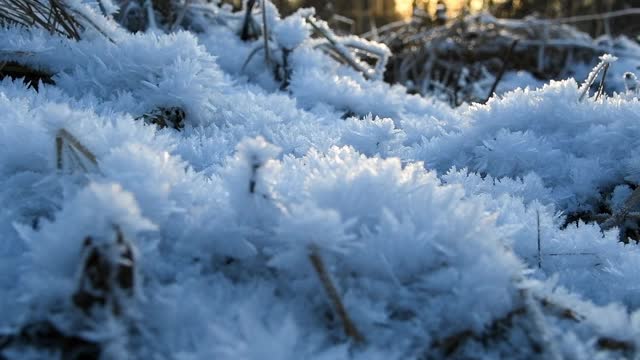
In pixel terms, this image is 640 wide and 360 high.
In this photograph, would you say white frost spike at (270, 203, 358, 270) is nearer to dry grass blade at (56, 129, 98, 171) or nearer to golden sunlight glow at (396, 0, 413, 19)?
dry grass blade at (56, 129, 98, 171)

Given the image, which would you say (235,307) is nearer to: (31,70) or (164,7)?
(31,70)

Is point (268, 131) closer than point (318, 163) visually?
No

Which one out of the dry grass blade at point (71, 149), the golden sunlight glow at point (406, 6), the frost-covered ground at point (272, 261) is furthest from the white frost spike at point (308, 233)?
the golden sunlight glow at point (406, 6)

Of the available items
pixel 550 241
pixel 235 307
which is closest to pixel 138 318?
pixel 235 307

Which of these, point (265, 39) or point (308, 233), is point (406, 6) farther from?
point (308, 233)

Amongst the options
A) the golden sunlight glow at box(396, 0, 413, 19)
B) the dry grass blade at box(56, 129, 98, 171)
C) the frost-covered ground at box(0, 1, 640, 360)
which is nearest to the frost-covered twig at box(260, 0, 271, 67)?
the frost-covered ground at box(0, 1, 640, 360)
